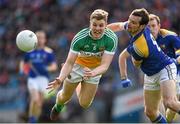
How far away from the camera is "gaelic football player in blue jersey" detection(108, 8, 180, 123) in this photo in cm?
1075

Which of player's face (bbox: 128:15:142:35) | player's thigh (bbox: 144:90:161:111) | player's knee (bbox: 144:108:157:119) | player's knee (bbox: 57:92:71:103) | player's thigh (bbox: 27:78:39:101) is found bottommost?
player's thigh (bbox: 27:78:39:101)

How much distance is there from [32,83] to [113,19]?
15.8ft

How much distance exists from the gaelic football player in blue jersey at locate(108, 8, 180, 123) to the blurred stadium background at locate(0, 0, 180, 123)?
632 cm

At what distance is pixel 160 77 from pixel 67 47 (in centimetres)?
980

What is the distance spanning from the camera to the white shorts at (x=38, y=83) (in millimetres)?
16562

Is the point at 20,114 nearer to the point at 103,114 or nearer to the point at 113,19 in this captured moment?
the point at 103,114

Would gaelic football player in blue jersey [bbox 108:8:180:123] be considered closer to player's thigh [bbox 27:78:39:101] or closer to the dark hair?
the dark hair

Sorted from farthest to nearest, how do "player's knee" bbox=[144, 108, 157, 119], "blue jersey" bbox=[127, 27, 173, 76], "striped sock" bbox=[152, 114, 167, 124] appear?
"striped sock" bbox=[152, 114, 167, 124] < "player's knee" bbox=[144, 108, 157, 119] < "blue jersey" bbox=[127, 27, 173, 76]

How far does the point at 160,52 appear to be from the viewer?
1105 cm

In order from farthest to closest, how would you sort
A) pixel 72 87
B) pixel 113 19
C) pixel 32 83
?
1. pixel 113 19
2. pixel 32 83
3. pixel 72 87

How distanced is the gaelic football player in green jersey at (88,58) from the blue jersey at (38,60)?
4.50 metres

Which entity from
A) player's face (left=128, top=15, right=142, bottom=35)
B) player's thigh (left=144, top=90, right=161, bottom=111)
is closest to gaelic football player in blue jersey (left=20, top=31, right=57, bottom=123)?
player's thigh (left=144, top=90, right=161, bottom=111)

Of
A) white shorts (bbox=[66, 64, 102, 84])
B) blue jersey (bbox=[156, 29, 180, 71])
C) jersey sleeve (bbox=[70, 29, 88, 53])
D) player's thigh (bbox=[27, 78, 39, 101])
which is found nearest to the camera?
jersey sleeve (bbox=[70, 29, 88, 53])

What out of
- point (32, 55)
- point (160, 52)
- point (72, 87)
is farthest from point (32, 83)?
point (160, 52)
